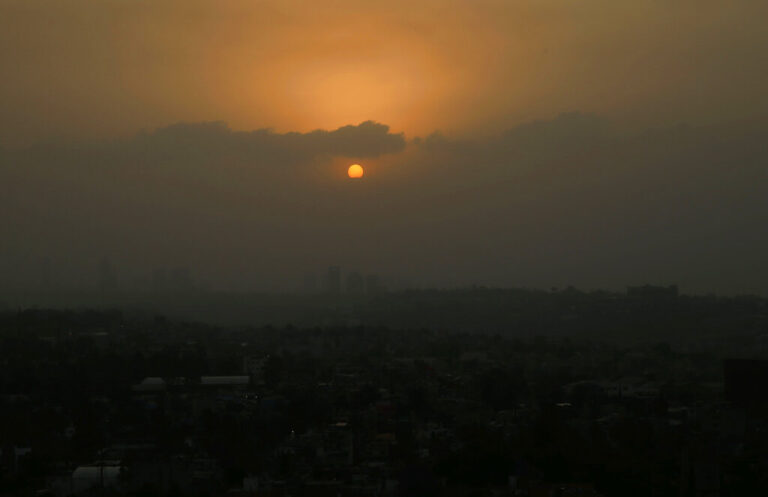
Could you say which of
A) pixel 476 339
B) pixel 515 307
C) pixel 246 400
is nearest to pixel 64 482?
pixel 246 400

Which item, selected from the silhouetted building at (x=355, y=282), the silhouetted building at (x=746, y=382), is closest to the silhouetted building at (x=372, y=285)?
the silhouetted building at (x=355, y=282)

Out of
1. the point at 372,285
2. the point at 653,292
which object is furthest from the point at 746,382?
the point at 372,285

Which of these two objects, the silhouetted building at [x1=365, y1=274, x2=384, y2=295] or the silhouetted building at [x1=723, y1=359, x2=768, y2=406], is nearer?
the silhouetted building at [x1=723, y1=359, x2=768, y2=406]

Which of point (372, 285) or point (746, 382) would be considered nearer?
point (746, 382)

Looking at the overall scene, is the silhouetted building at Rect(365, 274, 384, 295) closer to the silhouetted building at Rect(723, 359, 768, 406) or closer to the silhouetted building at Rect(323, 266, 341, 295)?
the silhouetted building at Rect(323, 266, 341, 295)

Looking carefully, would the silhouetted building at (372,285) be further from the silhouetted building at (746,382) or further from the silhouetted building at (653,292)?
the silhouetted building at (746,382)

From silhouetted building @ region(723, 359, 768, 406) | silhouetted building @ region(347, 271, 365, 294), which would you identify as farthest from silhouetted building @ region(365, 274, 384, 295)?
silhouetted building @ region(723, 359, 768, 406)

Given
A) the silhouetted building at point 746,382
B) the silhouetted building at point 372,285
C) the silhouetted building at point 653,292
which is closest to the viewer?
the silhouetted building at point 746,382

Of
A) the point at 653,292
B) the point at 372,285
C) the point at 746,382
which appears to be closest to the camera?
the point at 746,382

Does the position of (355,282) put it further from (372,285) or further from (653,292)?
(653,292)

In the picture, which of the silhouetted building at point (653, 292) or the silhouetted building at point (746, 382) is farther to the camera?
the silhouetted building at point (653, 292)

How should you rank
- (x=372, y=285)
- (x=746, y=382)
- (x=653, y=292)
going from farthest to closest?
(x=372, y=285), (x=653, y=292), (x=746, y=382)

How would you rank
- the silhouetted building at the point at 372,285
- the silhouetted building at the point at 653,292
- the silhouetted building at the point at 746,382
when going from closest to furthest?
the silhouetted building at the point at 746,382, the silhouetted building at the point at 653,292, the silhouetted building at the point at 372,285
